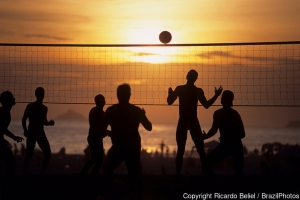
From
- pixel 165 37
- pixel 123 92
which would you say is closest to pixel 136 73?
pixel 165 37

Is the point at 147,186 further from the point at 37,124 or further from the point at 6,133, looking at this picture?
the point at 6,133

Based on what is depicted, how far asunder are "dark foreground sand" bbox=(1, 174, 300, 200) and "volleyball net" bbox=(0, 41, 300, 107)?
2.85 metres

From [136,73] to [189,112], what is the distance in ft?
13.7

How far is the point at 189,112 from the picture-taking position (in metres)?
9.06

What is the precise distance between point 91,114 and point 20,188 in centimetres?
170

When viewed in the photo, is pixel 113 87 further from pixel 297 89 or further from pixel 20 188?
pixel 20 188

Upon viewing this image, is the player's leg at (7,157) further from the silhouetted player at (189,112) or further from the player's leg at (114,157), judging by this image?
the player's leg at (114,157)

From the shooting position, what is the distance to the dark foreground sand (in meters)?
8.24

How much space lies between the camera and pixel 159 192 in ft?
27.4

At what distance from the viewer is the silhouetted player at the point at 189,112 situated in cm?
899

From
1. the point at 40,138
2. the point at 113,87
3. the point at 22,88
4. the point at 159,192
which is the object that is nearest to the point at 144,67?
the point at 113,87

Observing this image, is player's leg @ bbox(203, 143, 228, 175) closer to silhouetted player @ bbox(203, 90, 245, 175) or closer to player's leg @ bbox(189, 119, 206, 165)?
silhouetted player @ bbox(203, 90, 245, 175)

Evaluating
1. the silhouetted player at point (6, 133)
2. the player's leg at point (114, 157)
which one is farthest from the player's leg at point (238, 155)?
the silhouetted player at point (6, 133)

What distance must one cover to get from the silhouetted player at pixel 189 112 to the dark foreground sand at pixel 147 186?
510mm
